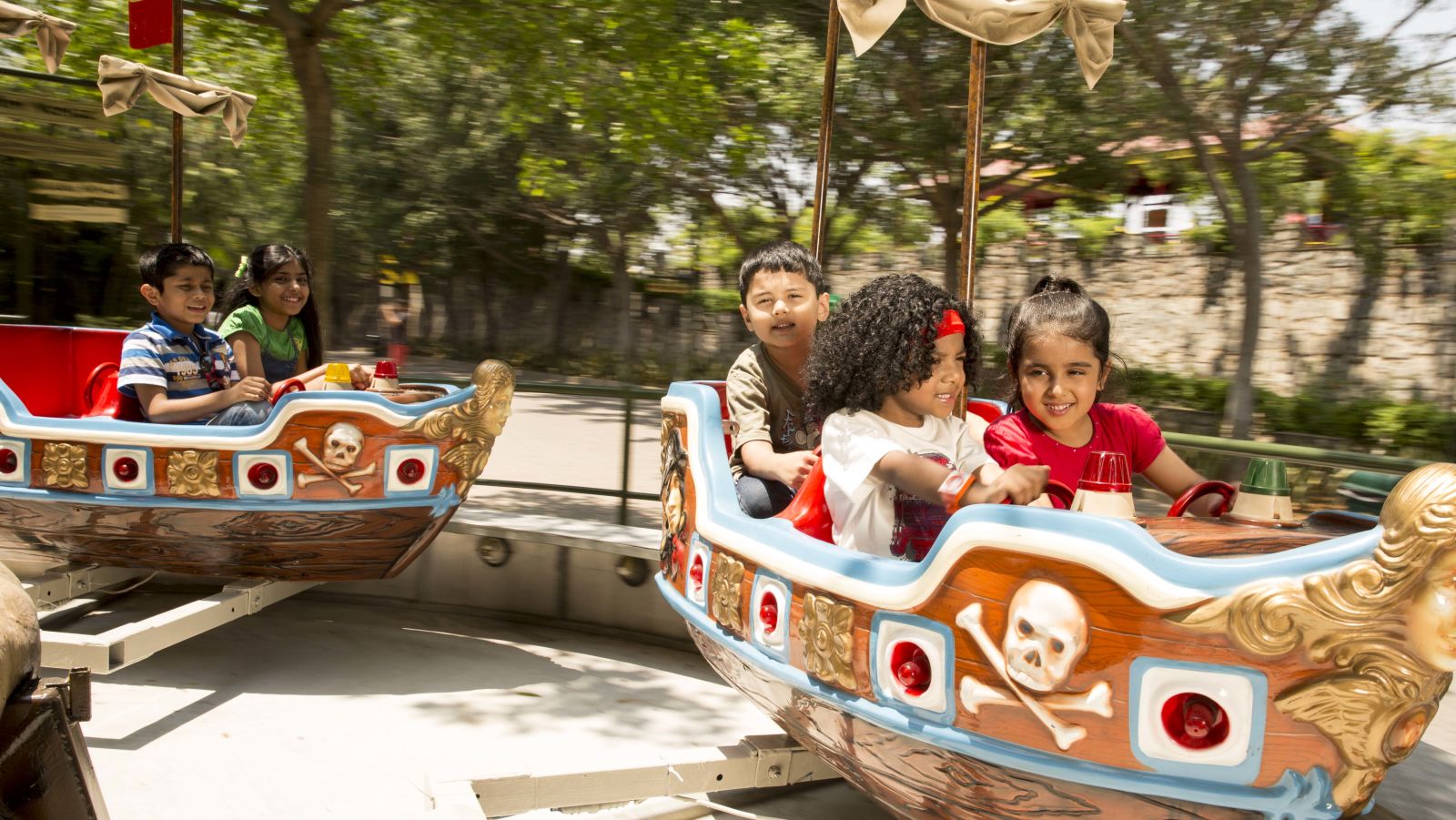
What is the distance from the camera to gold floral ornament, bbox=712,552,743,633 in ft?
8.07

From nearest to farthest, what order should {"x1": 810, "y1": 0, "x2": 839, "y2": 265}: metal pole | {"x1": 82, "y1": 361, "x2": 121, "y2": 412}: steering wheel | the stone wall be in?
1. {"x1": 810, "y1": 0, "x2": 839, "y2": 265}: metal pole
2. {"x1": 82, "y1": 361, "x2": 121, "y2": 412}: steering wheel
3. the stone wall

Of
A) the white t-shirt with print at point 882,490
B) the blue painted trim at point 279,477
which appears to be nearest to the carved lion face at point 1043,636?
the white t-shirt with print at point 882,490

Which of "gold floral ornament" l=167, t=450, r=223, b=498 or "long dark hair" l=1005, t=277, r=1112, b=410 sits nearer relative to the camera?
"long dark hair" l=1005, t=277, r=1112, b=410

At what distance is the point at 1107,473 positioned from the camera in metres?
2.02

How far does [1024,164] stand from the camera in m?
10.5

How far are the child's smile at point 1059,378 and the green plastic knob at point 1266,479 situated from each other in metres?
0.37

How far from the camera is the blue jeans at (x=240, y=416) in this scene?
3684 millimetres

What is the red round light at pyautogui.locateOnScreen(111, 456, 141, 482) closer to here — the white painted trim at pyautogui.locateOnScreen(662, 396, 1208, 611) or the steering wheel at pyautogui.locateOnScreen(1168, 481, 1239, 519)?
the white painted trim at pyautogui.locateOnScreen(662, 396, 1208, 611)

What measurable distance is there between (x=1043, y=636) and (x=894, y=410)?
707 millimetres

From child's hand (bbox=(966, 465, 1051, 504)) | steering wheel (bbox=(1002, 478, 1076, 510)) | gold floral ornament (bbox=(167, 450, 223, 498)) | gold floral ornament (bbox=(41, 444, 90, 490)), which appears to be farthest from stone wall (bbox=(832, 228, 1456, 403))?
child's hand (bbox=(966, 465, 1051, 504))

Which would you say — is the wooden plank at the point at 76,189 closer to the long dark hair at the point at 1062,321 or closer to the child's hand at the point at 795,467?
the child's hand at the point at 795,467

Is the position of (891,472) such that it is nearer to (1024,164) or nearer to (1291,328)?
(1024,164)

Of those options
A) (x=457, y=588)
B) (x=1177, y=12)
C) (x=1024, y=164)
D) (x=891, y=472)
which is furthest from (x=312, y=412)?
(x=1024, y=164)

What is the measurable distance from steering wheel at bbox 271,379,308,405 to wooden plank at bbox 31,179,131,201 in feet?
31.8
